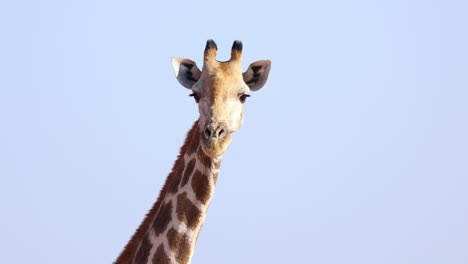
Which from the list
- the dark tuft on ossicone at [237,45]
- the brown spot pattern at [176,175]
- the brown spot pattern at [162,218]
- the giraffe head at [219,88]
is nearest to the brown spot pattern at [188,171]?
the brown spot pattern at [176,175]

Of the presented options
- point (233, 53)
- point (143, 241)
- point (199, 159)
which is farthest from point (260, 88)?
point (143, 241)

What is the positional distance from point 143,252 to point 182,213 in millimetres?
949

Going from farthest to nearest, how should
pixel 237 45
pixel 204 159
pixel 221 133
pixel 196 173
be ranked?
pixel 237 45 < pixel 196 173 < pixel 204 159 < pixel 221 133

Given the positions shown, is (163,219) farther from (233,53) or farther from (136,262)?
(233,53)

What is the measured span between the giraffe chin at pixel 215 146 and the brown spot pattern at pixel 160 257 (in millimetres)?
1688

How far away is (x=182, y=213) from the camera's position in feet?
46.7

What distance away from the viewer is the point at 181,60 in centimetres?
1562

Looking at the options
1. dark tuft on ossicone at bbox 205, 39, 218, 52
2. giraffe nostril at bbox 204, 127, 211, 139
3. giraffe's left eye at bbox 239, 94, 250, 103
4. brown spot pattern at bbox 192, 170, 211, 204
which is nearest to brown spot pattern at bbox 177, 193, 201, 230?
brown spot pattern at bbox 192, 170, 211, 204

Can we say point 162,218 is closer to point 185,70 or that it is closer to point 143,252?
point 143,252

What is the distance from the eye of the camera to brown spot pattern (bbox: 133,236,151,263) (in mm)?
14453

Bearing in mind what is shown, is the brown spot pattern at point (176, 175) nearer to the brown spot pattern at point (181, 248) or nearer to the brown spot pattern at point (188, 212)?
the brown spot pattern at point (188, 212)

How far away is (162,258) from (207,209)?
1.00 m

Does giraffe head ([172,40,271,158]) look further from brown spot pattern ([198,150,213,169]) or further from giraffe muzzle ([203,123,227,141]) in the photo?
brown spot pattern ([198,150,213,169])

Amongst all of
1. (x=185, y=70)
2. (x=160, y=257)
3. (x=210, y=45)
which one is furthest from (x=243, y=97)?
(x=160, y=257)
